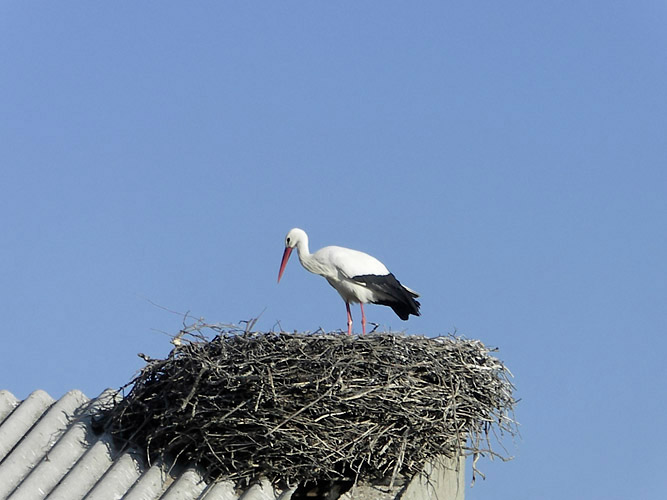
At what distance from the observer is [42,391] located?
18.8ft

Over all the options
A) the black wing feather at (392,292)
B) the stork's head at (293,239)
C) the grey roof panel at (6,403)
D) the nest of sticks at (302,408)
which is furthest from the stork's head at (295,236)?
the grey roof panel at (6,403)

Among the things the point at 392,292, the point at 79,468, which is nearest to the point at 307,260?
the point at 392,292

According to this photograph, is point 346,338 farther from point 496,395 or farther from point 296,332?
point 496,395

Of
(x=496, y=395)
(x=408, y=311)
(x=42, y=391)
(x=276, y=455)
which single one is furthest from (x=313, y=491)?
(x=408, y=311)

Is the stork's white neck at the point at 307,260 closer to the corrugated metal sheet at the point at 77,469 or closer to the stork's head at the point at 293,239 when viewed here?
the stork's head at the point at 293,239

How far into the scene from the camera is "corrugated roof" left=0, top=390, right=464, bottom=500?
4875mm

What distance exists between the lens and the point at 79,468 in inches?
198

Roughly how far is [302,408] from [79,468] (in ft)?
3.88

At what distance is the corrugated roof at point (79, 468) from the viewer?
16.0 feet

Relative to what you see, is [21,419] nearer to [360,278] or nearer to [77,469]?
[77,469]

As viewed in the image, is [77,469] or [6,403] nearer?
[77,469]

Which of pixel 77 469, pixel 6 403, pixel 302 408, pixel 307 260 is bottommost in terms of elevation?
pixel 77 469

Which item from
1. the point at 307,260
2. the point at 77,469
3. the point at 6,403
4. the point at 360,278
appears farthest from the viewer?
the point at 307,260

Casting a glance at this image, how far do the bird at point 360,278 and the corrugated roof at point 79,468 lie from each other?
2186 mm
